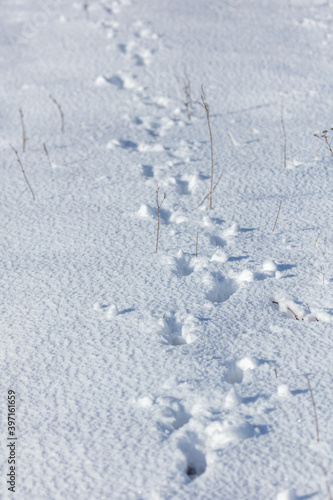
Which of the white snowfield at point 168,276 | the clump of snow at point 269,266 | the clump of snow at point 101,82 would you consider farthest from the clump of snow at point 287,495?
the clump of snow at point 101,82

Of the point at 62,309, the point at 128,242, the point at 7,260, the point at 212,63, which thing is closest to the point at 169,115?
the point at 212,63

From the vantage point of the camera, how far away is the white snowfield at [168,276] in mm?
1352

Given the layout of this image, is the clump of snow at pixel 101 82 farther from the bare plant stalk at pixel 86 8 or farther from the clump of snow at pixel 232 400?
the clump of snow at pixel 232 400

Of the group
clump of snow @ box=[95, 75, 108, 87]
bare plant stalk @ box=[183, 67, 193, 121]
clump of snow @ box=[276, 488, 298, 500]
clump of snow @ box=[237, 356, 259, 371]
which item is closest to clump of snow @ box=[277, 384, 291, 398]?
clump of snow @ box=[237, 356, 259, 371]

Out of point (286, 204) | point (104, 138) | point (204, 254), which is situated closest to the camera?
point (204, 254)

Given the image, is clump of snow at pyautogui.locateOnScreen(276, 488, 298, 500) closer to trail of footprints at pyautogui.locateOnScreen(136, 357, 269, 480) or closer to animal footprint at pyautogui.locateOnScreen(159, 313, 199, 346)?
trail of footprints at pyautogui.locateOnScreen(136, 357, 269, 480)

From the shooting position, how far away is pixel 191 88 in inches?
140

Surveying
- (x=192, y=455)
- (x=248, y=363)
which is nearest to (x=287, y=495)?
(x=192, y=455)

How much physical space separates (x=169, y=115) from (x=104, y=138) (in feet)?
1.76

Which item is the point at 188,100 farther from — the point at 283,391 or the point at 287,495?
the point at 287,495

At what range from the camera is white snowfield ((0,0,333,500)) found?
135 centimetres

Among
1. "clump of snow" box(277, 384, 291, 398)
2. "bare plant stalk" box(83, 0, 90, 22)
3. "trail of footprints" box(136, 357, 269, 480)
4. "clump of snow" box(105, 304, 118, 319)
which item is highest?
"bare plant stalk" box(83, 0, 90, 22)

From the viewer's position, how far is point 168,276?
2006 mm

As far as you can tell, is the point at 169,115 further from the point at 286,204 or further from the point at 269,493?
the point at 269,493
